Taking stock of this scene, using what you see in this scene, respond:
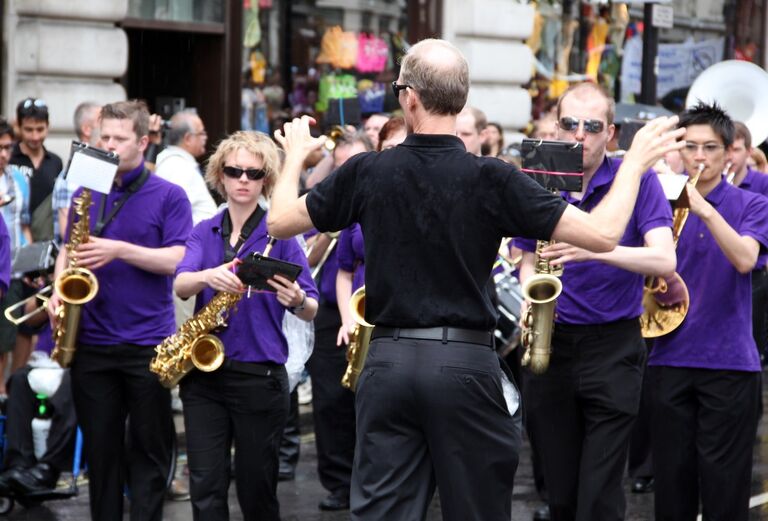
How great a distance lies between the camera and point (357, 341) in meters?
7.50

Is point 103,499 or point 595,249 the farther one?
point 103,499

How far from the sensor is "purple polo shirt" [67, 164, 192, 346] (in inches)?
264

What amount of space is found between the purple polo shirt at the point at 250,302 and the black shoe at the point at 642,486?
3.04m

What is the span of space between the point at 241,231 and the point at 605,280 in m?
1.62

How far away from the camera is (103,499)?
6793 mm

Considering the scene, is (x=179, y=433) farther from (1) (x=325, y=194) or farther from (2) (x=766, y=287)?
(1) (x=325, y=194)

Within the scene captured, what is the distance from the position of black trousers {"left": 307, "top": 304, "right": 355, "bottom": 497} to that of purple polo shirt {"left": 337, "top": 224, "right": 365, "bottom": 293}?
529 millimetres

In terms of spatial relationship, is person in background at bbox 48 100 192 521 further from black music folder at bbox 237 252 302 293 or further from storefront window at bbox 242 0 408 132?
storefront window at bbox 242 0 408 132

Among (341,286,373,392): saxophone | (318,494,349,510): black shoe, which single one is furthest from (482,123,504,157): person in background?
(341,286,373,392): saxophone

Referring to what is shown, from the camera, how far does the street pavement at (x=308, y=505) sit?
7895mm

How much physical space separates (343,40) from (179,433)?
581cm

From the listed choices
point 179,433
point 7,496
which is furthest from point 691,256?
point 179,433

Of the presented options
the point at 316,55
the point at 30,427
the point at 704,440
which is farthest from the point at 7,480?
the point at 316,55

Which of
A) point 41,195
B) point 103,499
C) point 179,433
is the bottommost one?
point 179,433
